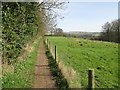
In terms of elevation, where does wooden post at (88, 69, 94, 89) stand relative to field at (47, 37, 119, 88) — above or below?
above

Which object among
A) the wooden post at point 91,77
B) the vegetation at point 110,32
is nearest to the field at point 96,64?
the wooden post at point 91,77

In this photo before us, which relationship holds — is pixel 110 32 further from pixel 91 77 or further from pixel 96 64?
pixel 91 77

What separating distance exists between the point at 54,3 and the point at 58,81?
11.3 meters

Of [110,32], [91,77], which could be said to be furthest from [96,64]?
[110,32]

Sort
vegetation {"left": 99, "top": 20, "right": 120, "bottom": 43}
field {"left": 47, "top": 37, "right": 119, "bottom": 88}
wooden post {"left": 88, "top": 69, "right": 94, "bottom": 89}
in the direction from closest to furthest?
wooden post {"left": 88, "top": 69, "right": 94, "bottom": 89}, field {"left": 47, "top": 37, "right": 119, "bottom": 88}, vegetation {"left": 99, "top": 20, "right": 120, "bottom": 43}

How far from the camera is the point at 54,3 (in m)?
16.3

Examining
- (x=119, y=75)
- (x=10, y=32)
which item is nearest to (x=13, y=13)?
(x=10, y=32)

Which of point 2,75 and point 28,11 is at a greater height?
point 28,11

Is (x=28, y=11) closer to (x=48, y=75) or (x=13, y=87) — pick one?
(x=48, y=75)

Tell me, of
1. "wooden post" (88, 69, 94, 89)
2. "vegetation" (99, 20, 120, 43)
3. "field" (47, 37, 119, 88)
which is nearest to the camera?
"wooden post" (88, 69, 94, 89)

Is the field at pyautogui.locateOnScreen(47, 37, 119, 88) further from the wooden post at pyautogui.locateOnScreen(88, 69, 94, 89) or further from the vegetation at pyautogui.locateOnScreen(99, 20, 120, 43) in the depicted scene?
the vegetation at pyautogui.locateOnScreen(99, 20, 120, 43)

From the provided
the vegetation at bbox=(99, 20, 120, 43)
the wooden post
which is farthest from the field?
the vegetation at bbox=(99, 20, 120, 43)

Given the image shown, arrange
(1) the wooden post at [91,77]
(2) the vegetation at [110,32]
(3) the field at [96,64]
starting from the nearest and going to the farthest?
(1) the wooden post at [91,77]
(3) the field at [96,64]
(2) the vegetation at [110,32]

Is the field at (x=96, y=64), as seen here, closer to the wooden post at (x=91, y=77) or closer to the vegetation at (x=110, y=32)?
the wooden post at (x=91, y=77)
